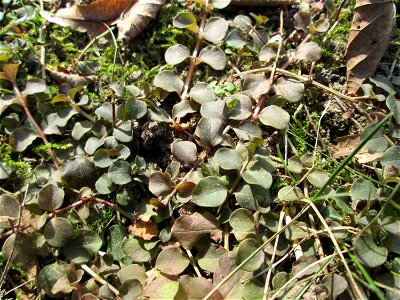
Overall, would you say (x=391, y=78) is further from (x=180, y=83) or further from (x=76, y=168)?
(x=76, y=168)

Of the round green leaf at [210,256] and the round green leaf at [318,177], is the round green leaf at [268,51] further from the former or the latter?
the round green leaf at [210,256]

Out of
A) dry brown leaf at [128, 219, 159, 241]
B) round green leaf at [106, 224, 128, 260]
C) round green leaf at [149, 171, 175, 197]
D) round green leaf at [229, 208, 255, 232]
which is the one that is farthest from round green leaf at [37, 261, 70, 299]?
round green leaf at [229, 208, 255, 232]

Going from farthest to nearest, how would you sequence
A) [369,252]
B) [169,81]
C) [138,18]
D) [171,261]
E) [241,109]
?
1. [138,18]
2. [169,81]
3. [241,109]
4. [171,261]
5. [369,252]

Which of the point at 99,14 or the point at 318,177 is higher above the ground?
the point at 99,14

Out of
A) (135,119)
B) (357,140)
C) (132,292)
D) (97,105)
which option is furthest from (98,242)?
(357,140)

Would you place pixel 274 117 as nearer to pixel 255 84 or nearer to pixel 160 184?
pixel 255 84

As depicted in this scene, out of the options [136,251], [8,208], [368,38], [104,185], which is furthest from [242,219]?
[368,38]

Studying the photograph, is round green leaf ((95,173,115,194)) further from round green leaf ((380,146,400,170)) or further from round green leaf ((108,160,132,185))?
round green leaf ((380,146,400,170))
